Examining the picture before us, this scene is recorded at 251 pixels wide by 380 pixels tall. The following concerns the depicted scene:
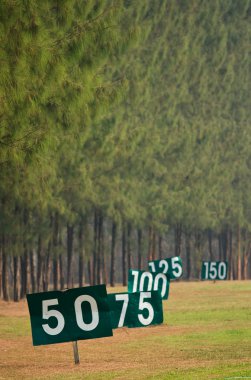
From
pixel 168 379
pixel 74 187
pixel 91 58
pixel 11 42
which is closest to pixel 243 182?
pixel 74 187

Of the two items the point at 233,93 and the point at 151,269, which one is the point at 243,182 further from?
the point at 151,269

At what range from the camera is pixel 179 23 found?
78.2 meters

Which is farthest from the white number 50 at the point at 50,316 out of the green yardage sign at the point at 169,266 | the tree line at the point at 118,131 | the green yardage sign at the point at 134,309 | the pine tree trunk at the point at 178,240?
the pine tree trunk at the point at 178,240

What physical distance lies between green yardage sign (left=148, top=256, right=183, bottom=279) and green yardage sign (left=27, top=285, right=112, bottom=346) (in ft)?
75.2

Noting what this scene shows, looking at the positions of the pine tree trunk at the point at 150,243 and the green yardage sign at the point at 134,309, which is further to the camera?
the pine tree trunk at the point at 150,243

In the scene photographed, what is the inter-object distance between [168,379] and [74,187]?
130 feet

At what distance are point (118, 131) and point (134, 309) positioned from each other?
3541 centimetres

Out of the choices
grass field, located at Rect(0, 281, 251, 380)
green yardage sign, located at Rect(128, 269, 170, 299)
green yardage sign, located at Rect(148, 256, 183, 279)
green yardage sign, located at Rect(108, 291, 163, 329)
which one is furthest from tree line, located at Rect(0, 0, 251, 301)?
green yardage sign, located at Rect(148, 256, 183, 279)

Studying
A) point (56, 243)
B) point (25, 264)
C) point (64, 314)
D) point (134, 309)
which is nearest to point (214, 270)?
point (56, 243)

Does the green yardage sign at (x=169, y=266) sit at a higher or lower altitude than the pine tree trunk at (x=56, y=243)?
lower

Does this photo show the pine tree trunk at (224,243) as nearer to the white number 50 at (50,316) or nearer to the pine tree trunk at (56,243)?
the pine tree trunk at (56,243)

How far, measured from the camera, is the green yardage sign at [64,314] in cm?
1908

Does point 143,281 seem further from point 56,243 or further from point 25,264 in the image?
point 56,243

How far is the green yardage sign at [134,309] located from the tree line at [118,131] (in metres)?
4.88
